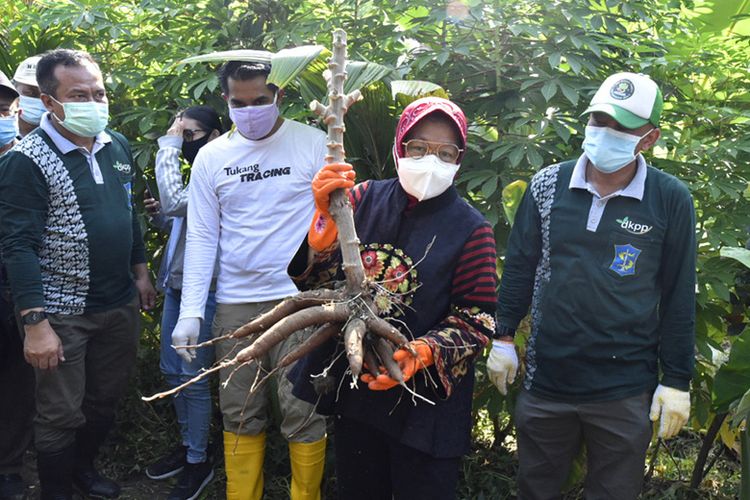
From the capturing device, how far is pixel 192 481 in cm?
351

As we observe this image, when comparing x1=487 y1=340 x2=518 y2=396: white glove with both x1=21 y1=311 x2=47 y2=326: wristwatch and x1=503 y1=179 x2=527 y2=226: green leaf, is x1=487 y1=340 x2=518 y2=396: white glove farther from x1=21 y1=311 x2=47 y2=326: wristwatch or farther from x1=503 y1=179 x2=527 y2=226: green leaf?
x1=21 y1=311 x2=47 y2=326: wristwatch

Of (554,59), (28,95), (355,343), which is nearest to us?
(355,343)

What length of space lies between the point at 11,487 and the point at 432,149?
261 cm

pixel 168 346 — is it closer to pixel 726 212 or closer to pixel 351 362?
pixel 351 362

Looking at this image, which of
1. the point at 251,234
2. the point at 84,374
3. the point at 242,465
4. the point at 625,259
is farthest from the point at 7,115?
the point at 625,259

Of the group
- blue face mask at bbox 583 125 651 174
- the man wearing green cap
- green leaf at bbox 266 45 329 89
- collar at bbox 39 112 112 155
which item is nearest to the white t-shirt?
green leaf at bbox 266 45 329 89

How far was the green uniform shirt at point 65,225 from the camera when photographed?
3.02 meters

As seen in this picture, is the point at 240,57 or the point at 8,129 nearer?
the point at 240,57

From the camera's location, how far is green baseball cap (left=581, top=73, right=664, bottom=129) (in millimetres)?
2455

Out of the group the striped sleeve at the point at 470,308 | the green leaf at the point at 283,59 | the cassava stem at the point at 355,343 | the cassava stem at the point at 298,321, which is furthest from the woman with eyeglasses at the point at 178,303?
the striped sleeve at the point at 470,308

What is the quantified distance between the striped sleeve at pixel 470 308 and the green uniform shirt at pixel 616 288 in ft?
1.11

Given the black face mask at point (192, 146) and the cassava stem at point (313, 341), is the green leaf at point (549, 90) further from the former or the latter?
the black face mask at point (192, 146)

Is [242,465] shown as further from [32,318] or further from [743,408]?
[743,408]

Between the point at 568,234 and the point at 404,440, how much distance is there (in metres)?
0.84
